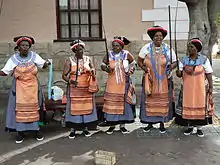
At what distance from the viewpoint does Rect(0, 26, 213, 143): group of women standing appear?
5.79 metres

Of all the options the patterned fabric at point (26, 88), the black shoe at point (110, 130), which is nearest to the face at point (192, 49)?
the black shoe at point (110, 130)

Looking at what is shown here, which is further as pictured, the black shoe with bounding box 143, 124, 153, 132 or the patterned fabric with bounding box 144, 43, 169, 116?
the black shoe with bounding box 143, 124, 153, 132

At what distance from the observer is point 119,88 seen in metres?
6.16

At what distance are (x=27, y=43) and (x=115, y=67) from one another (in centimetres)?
147

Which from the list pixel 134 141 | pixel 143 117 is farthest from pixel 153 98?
Answer: pixel 134 141

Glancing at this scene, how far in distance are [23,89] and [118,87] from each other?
155 cm

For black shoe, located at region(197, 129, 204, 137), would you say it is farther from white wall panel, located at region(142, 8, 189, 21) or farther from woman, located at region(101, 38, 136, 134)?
white wall panel, located at region(142, 8, 189, 21)

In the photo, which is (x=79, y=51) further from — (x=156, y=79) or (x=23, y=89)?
(x=156, y=79)

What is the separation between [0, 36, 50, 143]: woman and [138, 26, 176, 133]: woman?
165 centimetres

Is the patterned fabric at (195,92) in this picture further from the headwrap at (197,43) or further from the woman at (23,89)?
the woman at (23,89)

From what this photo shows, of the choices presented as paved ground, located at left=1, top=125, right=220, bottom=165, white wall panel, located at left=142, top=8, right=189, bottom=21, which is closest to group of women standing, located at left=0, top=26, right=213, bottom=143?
paved ground, located at left=1, top=125, right=220, bottom=165

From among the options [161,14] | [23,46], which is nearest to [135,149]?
[23,46]

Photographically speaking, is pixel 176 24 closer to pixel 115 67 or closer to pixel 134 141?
pixel 115 67

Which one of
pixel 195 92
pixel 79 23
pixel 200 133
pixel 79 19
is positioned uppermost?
pixel 79 19
